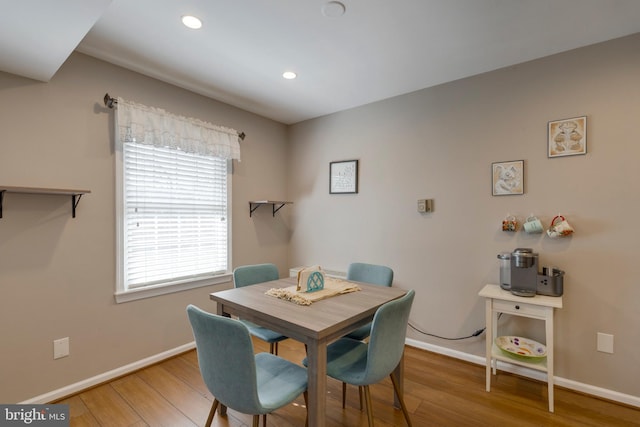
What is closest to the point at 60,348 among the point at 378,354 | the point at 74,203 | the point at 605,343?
the point at 74,203

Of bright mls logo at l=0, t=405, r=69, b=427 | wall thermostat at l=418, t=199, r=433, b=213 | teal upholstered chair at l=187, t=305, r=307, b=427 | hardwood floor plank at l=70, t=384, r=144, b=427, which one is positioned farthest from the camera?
wall thermostat at l=418, t=199, r=433, b=213

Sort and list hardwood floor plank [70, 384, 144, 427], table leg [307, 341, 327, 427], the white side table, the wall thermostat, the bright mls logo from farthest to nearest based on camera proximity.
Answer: the wall thermostat → the white side table → hardwood floor plank [70, 384, 144, 427] → the bright mls logo → table leg [307, 341, 327, 427]

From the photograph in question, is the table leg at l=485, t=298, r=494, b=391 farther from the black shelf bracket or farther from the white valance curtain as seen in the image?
the black shelf bracket

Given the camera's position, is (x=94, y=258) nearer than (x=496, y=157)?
Yes

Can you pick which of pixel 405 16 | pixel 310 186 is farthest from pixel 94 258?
pixel 405 16

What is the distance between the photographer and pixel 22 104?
6.34 ft

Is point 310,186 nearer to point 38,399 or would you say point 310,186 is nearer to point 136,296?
point 136,296

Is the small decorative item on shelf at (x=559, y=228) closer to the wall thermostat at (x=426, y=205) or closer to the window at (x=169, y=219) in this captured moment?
the wall thermostat at (x=426, y=205)

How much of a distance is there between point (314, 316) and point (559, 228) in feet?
6.35

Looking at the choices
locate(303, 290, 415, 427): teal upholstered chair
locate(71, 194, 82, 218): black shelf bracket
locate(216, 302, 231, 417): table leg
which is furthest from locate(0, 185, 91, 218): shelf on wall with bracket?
locate(303, 290, 415, 427): teal upholstered chair

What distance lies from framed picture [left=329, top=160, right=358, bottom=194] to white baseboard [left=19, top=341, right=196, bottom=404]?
2229 mm

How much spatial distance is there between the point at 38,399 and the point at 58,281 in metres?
0.78

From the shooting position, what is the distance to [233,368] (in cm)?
124

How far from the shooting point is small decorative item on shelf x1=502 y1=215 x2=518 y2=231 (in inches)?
92.1
